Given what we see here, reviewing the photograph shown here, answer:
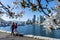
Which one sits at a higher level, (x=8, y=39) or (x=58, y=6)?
(x=58, y=6)

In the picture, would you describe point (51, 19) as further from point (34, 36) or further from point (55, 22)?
point (34, 36)

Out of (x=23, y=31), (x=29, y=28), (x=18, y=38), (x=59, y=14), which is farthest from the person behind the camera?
(x=18, y=38)

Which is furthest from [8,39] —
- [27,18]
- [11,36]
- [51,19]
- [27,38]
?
[51,19]

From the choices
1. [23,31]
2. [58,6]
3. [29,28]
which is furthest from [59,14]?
[23,31]

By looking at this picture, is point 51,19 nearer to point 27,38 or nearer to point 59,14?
point 59,14

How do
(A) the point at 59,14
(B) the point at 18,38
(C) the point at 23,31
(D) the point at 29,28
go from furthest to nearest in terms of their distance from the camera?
(B) the point at 18,38 < (C) the point at 23,31 < (D) the point at 29,28 < (A) the point at 59,14

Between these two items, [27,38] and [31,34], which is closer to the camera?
[31,34]

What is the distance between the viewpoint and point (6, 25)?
2.03 metres

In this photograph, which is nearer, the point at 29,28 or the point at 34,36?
the point at 29,28

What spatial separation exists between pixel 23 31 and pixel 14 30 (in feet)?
0.37

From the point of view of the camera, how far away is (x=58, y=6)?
0.82 m

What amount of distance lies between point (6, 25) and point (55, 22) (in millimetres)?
1267

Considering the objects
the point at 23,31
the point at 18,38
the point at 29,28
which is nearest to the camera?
the point at 29,28

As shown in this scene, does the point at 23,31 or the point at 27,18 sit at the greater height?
the point at 27,18
